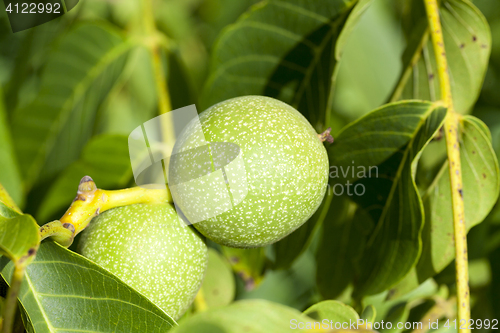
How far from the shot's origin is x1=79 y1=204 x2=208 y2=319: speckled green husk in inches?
43.5

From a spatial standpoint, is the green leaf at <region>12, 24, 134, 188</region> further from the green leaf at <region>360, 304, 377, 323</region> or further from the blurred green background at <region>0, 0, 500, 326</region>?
the green leaf at <region>360, 304, 377, 323</region>

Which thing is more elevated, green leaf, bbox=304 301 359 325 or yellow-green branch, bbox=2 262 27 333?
yellow-green branch, bbox=2 262 27 333

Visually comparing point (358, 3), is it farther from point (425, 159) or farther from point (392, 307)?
point (392, 307)

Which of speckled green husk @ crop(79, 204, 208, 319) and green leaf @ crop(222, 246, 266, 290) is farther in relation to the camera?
green leaf @ crop(222, 246, 266, 290)

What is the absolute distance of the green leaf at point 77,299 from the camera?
3.15 ft

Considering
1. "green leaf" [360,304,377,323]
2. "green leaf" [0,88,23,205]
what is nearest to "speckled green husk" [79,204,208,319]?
"green leaf" [360,304,377,323]

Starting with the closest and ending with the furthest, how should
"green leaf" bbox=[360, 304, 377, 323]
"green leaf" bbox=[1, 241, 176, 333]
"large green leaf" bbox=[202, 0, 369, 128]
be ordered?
"green leaf" bbox=[1, 241, 176, 333]
"green leaf" bbox=[360, 304, 377, 323]
"large green leaf" bbox=[202, 0, 369, 128]

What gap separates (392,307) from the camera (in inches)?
63.7

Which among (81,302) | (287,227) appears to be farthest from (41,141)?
(287,227)

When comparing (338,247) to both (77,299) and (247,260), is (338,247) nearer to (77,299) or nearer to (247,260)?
(247,260)

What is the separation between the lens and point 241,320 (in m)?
0.71

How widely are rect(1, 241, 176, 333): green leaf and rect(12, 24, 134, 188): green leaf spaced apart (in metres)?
0.81

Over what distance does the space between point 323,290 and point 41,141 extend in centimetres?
126

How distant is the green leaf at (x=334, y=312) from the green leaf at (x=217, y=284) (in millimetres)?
833
